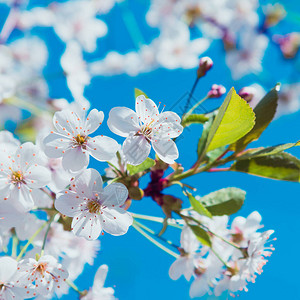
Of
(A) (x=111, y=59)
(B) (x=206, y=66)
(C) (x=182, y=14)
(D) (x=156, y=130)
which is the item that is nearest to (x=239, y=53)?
(C) (x=182, y=14)

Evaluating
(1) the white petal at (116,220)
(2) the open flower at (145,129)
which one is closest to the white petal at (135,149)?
(2) the open flower at (145,129)

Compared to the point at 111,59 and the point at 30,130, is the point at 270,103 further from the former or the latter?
the point at 111,59

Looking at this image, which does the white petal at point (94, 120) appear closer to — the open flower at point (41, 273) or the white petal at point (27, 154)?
the white petal at point (27, 154)

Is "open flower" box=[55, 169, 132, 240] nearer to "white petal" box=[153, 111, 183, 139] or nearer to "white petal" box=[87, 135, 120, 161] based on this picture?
"white petal" box=[87, 135, 120, 161]

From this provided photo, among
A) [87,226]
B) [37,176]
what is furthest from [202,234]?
[37,176]

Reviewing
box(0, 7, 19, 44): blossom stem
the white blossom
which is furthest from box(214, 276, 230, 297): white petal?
box(0, 7, 19, 44): blossom stem

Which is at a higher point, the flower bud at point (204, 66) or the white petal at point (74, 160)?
the flower bud at point (204, 66)
